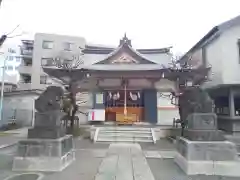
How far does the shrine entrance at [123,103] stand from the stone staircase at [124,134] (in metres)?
4.82

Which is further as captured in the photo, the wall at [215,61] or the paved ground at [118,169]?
the wall at [215,61]

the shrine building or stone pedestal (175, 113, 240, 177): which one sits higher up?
the shrine building

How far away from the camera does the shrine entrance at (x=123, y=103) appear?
70.2 feet

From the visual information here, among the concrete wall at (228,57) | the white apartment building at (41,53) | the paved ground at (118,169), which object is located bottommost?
the paved ground at (118,169)

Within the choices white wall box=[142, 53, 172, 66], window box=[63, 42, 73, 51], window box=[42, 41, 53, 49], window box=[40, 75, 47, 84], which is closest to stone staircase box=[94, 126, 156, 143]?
white wall box=[142, 53, 172, 66]

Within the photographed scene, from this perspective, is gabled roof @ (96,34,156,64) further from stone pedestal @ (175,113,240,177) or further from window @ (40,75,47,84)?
window @ (40,75,47,84)

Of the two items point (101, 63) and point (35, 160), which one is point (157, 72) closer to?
point (101, 63)

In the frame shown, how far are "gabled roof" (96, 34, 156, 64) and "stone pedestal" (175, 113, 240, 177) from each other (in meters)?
14.3

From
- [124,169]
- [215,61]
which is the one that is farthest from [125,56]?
[124,169]

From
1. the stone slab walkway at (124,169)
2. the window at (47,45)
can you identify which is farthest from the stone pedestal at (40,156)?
the window at (47,45)

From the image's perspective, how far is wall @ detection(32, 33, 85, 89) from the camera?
120ft

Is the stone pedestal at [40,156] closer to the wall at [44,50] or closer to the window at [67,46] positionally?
the wall at [44,50]

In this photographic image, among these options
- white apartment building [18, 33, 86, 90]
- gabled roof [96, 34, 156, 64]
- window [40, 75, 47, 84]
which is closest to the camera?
gabled roof [96, 34, 156, 64]

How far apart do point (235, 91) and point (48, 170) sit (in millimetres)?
11643
